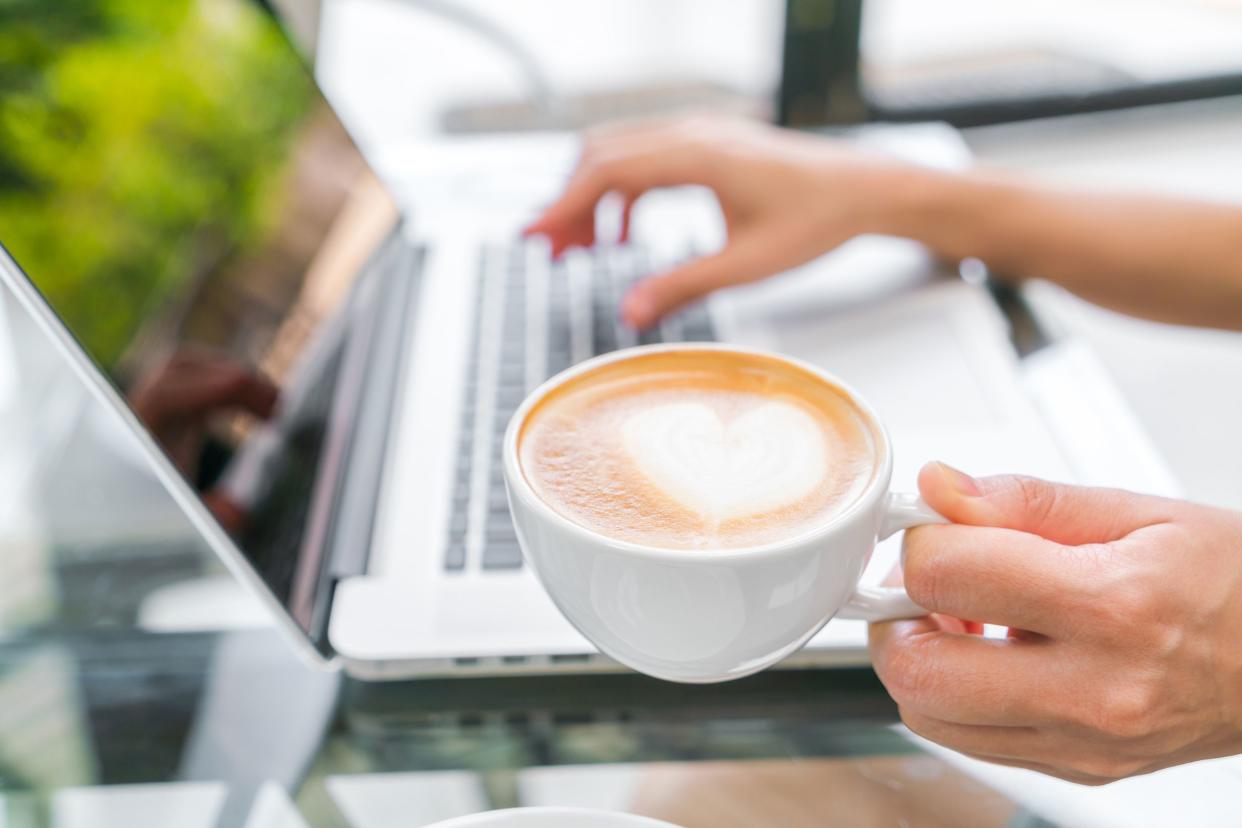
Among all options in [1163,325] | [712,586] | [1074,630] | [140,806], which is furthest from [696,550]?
[1163,325]

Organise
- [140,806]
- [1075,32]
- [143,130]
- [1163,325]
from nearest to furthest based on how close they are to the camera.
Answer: [140,806]
[143,130]
[1163,325]
[1075,32]

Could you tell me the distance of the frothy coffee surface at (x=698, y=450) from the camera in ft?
1.16

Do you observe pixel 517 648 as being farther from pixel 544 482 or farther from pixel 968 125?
pixel 968 125

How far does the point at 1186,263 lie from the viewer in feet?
2.15

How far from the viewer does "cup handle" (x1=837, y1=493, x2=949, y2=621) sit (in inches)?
14.0

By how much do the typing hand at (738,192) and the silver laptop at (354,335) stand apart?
3 centimetres

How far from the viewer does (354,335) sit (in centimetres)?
64

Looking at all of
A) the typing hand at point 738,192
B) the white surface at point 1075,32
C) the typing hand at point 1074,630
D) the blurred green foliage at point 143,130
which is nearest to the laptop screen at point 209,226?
the blurred green foliage at point 143,130

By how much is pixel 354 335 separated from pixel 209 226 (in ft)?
0.33

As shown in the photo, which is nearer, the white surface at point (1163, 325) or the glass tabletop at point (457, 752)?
the glass tabletop at point (457, 752)

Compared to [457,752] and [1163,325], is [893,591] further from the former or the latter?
[1163,325]

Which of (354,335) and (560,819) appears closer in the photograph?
(560,819)

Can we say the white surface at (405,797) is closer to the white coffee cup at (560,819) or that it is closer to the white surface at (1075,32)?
the white coffee cup at (560,819)

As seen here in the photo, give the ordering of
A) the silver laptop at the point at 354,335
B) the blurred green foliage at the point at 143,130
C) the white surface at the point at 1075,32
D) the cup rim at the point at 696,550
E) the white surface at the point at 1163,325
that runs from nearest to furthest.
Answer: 1. the cup rim at the point at 696,550
2. the silver laptop at the point at 354,335
3. the blurred green foliage at the point at 143,130
4. the white surface at the point at 1163,325
5. the white surface at the point at 1075,32
